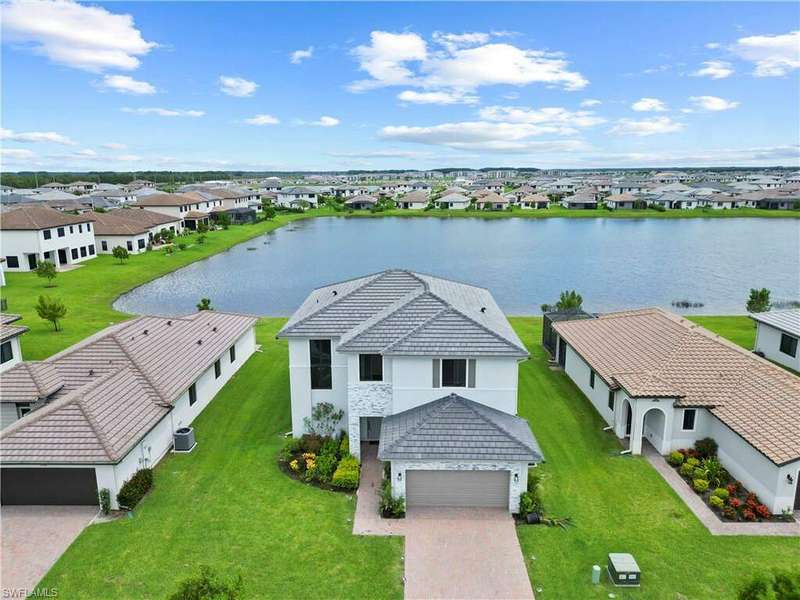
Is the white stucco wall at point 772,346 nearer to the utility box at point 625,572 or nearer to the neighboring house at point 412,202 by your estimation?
the utility box at point 625,572

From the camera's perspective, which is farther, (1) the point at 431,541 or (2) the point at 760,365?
(2) the point at 760,365

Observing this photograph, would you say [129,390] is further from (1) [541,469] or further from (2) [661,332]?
(2) [661,332]

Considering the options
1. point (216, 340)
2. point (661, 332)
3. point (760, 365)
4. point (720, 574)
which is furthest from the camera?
point (216, 340)

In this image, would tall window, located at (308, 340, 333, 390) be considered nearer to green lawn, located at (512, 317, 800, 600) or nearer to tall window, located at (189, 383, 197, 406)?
tall window, located at (189, 383, 197, 406)

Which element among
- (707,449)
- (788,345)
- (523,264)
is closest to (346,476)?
(707,449)

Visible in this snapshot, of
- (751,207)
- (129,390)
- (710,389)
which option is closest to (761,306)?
(710,389)

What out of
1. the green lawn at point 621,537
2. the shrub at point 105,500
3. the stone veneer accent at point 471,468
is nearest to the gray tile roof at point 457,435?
the stone veneer accent at point 471,468

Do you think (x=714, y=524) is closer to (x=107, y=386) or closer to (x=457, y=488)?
(x=457, y=488)

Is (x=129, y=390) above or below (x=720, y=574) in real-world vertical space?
above
